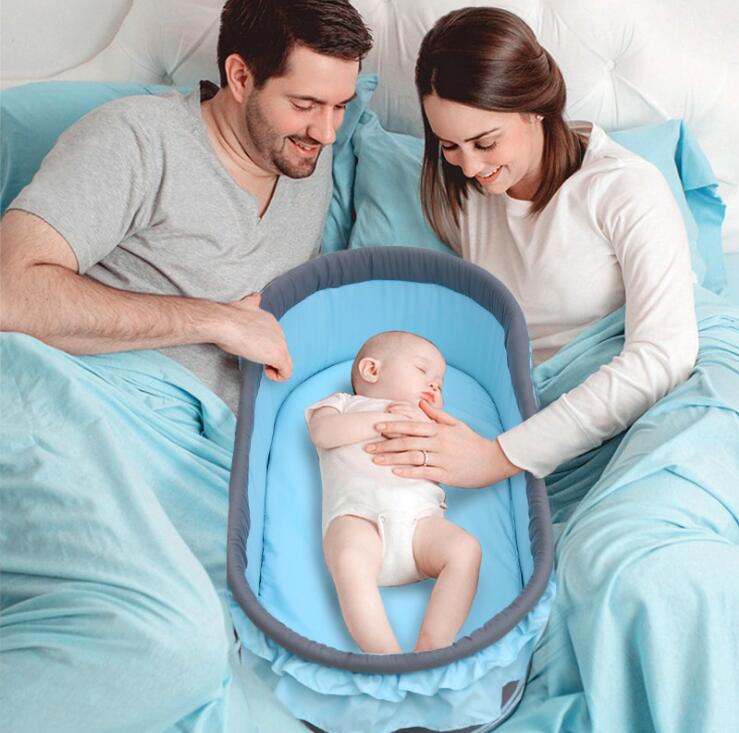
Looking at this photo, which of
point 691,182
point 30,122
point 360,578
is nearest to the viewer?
point 360,578

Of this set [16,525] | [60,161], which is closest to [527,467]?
[16,525]

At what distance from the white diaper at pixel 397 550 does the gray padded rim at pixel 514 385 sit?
0.60ft

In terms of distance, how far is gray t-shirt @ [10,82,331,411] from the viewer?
5.03ft

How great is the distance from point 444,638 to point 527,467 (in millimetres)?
299

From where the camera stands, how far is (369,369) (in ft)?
5.54

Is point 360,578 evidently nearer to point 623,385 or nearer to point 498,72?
point 623,385

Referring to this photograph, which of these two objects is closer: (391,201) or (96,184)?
(96,184)

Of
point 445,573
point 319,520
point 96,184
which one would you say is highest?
point 96,184

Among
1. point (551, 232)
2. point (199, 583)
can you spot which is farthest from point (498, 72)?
point (199, 583)

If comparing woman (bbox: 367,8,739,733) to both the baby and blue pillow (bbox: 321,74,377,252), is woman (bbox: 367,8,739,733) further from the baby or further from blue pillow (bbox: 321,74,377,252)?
blue pillow (bbox: 321,74,377,252)

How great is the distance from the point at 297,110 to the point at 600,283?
1.94 ft

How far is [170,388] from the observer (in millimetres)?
1625

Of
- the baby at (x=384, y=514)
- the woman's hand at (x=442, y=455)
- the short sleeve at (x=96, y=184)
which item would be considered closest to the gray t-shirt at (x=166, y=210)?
the short sleeve at (x=96, y=184)

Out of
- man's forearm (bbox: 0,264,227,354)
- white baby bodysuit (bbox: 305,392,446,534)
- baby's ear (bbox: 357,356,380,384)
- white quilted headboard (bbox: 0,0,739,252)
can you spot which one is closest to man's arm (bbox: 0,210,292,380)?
man's forearm (bbox: 0,264,227,354)
